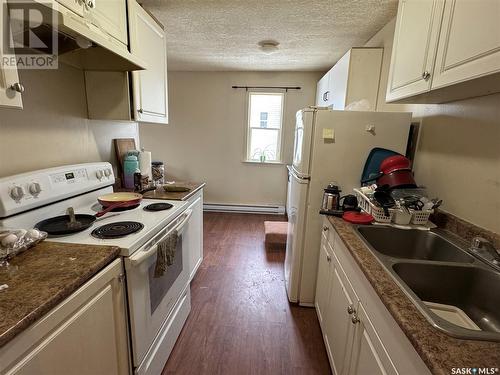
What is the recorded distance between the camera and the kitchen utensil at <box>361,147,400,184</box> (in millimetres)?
1737

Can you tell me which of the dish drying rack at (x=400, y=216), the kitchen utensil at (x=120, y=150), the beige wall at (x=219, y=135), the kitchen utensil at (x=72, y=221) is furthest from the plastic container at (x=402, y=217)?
the beige wall at (x=219, y=135)

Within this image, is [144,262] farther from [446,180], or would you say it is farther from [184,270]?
[446,180]

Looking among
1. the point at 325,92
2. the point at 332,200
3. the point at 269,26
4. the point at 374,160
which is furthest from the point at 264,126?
A: the point at 332,200

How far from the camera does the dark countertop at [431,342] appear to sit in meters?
0.57

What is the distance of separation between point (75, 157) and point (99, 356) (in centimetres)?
118

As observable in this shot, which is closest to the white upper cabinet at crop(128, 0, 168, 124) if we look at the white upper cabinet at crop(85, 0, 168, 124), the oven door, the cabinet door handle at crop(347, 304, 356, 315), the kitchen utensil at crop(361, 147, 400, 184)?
the white upper cabinet at crop(85, 0, 168, 124)

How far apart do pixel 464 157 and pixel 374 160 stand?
0.50 m

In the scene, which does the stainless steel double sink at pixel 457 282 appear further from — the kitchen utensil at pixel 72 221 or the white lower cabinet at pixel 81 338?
the kitchen utensil at pixel 72 221

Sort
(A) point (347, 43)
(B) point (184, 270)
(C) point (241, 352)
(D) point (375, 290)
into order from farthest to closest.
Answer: (A) point (347, 43), (B) point (184, 270), (C) point (241, 352), (D) point (375, 290)

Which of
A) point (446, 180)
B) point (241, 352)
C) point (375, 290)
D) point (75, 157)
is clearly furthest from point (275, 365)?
point (75, 157)

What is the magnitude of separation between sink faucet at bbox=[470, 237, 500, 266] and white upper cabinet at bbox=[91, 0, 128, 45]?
2060mm

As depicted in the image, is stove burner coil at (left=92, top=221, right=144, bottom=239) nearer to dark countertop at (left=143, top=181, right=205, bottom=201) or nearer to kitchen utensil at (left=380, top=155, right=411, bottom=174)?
dark countertop at (left=143, top=181, right=205, bottom=201)

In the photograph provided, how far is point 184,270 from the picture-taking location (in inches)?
69.4

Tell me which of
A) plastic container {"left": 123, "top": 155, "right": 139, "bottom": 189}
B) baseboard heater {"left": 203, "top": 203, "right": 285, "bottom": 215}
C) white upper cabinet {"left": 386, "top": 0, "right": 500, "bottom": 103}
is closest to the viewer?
white upper cabinet {"left": 386, "top": 0, "right": 500, "bottom": 103}
